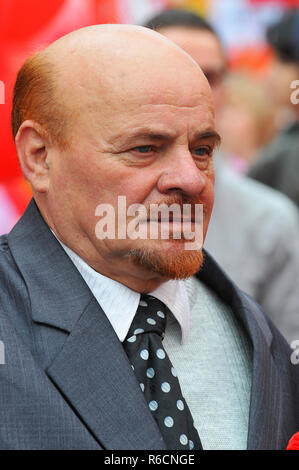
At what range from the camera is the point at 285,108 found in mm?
4551

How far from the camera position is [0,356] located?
160 centimetres

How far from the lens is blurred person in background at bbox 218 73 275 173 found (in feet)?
18.0

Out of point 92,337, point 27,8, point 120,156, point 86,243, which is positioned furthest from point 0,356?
point 27,8

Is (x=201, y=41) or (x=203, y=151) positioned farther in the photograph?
(x=201, y=41)

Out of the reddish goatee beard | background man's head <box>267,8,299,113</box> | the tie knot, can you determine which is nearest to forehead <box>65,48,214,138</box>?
the reddish goatee beard

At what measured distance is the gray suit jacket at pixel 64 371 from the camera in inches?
61.0

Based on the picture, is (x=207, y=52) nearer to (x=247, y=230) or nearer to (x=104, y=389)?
(x=247, y=230)

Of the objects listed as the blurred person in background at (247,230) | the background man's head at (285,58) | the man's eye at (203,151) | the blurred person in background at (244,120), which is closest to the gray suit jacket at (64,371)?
the man's eye at (203,151)

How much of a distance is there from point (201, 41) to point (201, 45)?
22 millimetres

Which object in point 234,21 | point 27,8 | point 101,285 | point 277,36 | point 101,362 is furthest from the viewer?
point 234,21

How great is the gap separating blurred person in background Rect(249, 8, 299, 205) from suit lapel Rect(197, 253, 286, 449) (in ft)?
6.81

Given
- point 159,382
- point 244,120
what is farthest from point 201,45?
point 244,120

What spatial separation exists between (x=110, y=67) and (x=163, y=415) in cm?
70
